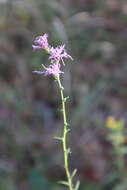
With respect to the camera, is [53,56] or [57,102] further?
[57,102]

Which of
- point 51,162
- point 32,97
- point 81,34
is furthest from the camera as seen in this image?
point 81,34

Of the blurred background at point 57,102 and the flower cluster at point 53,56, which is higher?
the blurred background at point 57,102

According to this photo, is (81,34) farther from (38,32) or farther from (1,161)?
(1,161)

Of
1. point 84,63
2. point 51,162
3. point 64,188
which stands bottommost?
point 64,188

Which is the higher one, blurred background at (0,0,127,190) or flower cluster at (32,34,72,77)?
blurred background at (0,0,127,190)

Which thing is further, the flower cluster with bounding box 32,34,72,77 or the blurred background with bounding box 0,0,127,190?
the blurred background with bounding box 0,0,127,190

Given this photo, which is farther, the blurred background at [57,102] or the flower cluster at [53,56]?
the blurred background at [57,102]

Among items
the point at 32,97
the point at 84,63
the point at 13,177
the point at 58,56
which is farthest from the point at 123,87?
the point at 58,56

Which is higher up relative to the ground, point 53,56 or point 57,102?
point 57,102
